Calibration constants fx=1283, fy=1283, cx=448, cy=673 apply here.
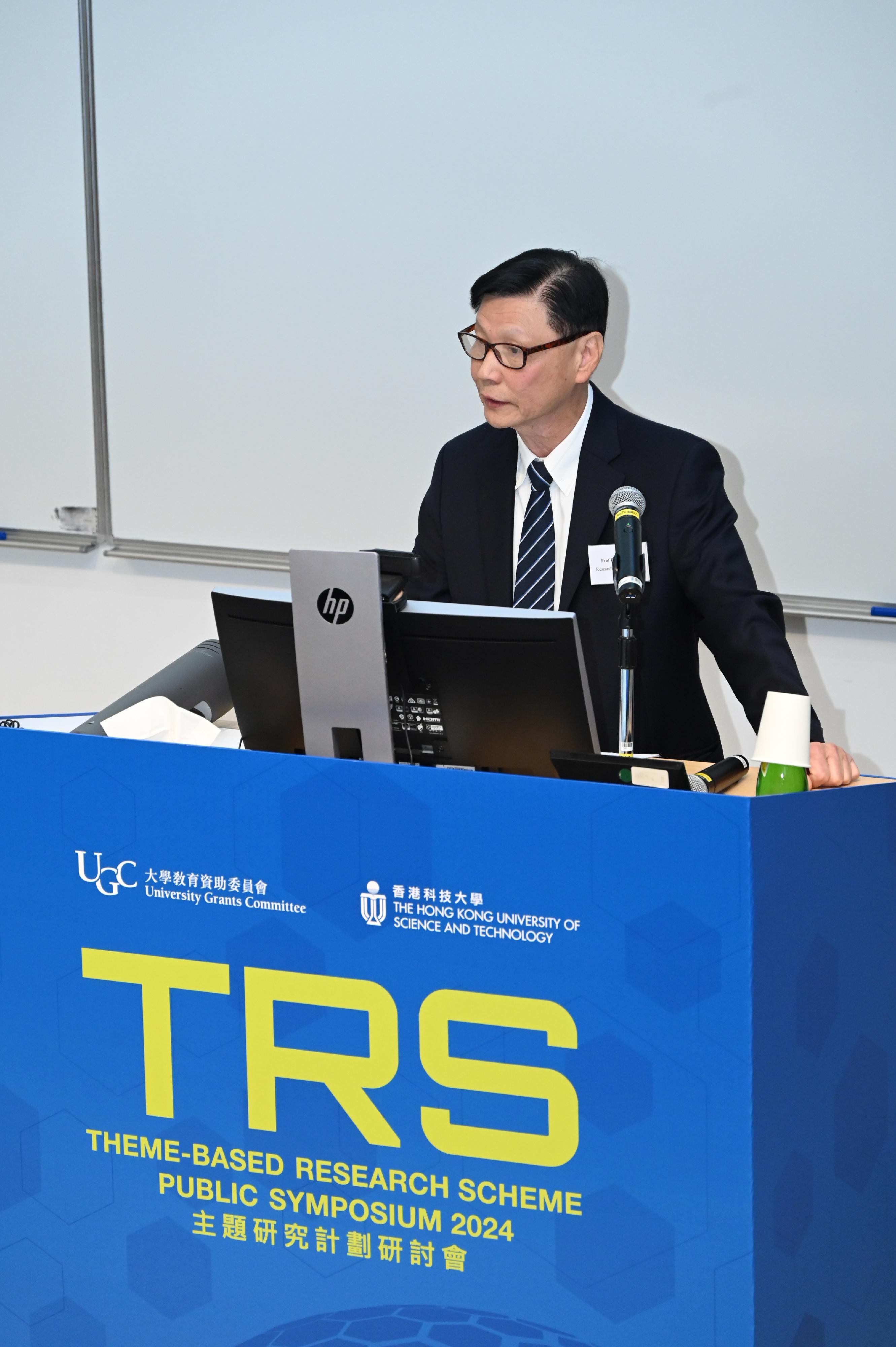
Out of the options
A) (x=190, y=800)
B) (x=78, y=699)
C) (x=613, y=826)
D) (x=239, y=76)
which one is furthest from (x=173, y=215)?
(x=613, y=826)

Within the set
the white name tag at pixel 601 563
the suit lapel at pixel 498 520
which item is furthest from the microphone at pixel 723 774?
the suit lapel at pixel 498 520

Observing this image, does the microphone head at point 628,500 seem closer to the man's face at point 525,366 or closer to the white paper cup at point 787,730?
the white paper cup at point 787,730

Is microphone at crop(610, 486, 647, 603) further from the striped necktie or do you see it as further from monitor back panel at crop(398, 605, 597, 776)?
the striped necktie

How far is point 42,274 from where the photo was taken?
12.4 feet

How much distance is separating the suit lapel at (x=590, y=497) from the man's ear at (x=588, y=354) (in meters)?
0.08

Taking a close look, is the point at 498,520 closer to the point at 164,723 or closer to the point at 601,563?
the point at 601,563

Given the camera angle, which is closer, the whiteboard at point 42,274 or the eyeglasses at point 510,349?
the eyeglasses at point 510,349

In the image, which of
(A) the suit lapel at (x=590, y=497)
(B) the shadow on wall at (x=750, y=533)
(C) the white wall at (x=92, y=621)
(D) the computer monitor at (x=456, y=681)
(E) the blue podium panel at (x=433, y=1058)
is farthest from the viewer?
(C) the white wall at (x=92, y=621)

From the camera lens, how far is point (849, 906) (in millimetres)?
1324

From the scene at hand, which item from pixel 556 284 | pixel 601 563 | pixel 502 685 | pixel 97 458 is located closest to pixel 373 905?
pixel 502 685

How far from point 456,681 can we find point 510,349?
0.87 meters

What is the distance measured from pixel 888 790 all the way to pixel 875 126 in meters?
2.11

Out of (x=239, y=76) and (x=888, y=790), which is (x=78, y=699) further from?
(x=888, y=790)

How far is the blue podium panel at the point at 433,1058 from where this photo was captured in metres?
1.26
